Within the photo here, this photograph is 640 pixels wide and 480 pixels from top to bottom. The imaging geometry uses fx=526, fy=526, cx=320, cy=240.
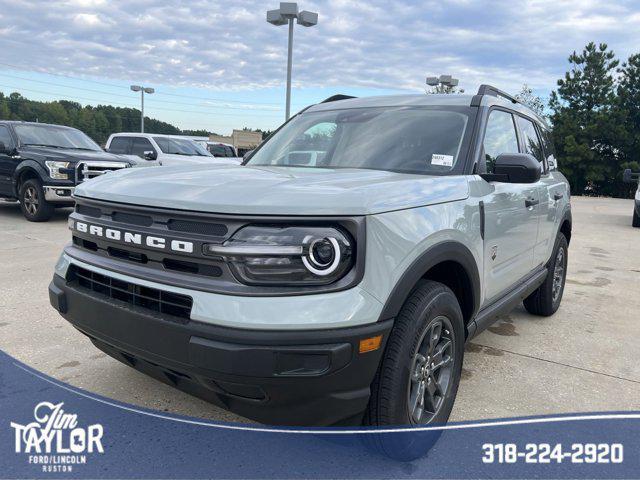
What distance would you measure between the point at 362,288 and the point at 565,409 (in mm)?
1859

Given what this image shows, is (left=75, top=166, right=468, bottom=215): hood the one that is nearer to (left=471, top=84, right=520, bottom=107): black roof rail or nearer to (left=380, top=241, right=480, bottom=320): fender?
(left=380, top=241, right=480, bottom=320): fender

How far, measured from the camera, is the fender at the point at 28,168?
30.6ft

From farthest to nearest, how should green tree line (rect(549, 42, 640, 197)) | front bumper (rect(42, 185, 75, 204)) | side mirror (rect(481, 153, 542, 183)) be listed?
green tree line (rect(549, 42, 640, 197)) < front bumper (rect(42, 185, 75, 204)) < side mirror (rect(481, 153, 542, 183))

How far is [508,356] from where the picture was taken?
3945 millimetres

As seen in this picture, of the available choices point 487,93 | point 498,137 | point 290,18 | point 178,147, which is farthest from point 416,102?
point 290,18

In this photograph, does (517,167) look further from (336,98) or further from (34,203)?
(34,203)

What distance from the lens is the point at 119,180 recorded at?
258 centimetres

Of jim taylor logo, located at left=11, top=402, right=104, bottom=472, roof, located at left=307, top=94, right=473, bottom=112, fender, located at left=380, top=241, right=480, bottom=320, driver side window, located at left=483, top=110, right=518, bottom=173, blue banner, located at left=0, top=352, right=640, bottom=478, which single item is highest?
roof, located at left=307, top=94, right=473, bottom=112

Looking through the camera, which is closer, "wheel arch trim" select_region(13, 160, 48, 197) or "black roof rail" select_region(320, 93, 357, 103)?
"black roof rail" select_region(320, 93, 357, 103)

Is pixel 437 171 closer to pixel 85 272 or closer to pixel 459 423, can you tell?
pixel 459 423

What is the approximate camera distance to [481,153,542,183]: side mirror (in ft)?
9.59

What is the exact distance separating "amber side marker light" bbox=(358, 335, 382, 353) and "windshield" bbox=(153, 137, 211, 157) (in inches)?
496

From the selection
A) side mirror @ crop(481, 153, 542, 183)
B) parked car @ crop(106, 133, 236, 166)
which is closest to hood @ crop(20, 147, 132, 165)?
parked car @ crop(106, 133, 236, 166)

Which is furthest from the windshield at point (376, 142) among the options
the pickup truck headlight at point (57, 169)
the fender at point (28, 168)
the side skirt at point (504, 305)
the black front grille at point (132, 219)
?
the fender at point (28, 168)
